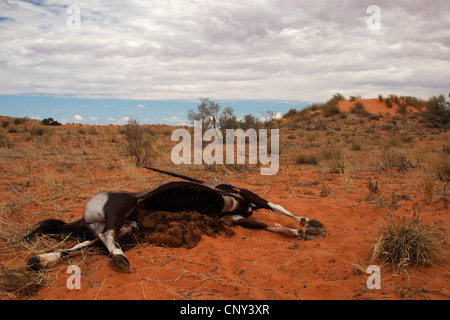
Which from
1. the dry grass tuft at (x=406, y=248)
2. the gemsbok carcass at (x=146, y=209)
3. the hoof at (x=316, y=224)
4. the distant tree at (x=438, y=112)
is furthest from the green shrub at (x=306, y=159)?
the distant tree at (x=438, y=112)

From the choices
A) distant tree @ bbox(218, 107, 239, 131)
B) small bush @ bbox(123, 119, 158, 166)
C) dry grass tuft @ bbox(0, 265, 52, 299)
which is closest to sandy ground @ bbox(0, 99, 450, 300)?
dry grass tuft @ bbox(0, 265, 52, 299)

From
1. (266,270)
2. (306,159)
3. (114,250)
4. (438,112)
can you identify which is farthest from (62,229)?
(438,112)

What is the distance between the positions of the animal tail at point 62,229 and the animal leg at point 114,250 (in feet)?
1.34

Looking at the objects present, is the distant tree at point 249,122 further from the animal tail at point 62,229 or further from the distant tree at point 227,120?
the animal tail at point 62,229

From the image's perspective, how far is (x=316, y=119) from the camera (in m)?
Answer: 25.1

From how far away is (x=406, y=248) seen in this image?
9.29 ft

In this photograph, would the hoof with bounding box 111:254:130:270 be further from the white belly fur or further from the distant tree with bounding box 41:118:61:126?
the distant tree with bounding box 41:118:61:126

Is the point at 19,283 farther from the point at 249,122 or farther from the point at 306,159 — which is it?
the point at 249,122

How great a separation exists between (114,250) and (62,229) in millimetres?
1073

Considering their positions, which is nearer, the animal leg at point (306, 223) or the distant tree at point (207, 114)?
the animal leg at point (306, 223)

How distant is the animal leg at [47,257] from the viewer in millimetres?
2910

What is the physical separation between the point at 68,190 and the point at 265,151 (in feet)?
28.6

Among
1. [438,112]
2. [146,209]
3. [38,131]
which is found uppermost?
[438,112]
